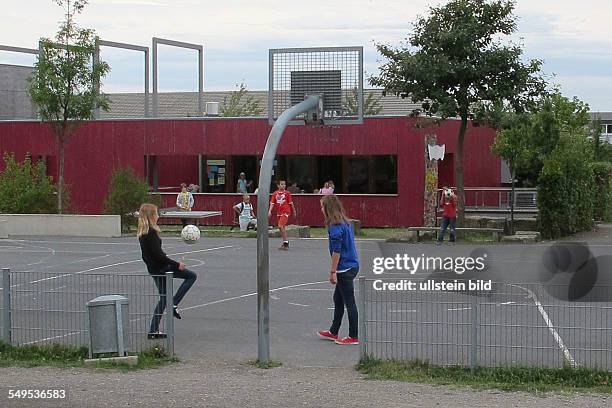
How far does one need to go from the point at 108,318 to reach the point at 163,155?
29.6 metres

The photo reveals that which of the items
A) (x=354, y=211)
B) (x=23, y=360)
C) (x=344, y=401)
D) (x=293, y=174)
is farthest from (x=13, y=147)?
(x=344, y=401)

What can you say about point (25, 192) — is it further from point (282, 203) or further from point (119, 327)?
point (119, 327)

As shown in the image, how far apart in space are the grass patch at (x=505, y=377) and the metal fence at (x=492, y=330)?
6.4 inches

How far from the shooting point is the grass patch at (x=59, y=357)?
11078 mm

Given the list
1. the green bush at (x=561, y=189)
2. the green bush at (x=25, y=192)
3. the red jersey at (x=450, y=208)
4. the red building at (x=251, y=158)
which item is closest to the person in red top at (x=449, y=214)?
the red jersey at (x=450, y=208)

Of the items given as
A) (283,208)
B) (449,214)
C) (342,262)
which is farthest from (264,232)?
(449,214)

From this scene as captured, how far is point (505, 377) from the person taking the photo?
401 inches

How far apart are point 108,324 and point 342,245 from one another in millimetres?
2976

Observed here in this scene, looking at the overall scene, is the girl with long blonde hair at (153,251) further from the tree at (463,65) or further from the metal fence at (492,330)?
the tree at (463,65)

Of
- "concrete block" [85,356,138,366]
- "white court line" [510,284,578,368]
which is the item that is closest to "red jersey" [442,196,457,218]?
"white court line" [510,284,578,368]

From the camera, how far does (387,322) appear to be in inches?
446

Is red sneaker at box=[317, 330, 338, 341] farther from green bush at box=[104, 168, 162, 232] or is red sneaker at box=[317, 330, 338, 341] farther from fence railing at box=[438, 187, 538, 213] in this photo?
fence railing at box=[438, 187, 538, 213]

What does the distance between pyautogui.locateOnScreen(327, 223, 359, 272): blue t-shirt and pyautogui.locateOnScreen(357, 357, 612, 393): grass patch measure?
6.75 feet

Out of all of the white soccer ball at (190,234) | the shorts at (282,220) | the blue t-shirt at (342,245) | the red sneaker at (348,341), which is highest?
the blue t-shirt at (342,245)
